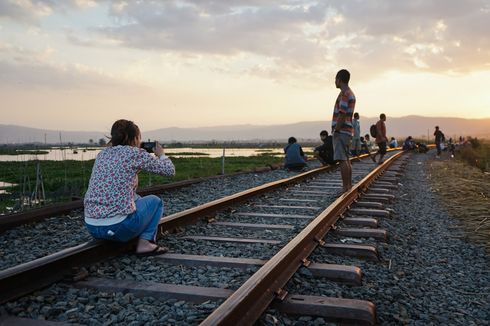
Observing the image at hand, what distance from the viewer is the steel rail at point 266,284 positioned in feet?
7.92

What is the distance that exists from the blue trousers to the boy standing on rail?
4374mm

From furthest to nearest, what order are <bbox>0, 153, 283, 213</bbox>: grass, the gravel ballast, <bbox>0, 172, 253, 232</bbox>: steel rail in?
<bbox>0, 153, 283, 213</bbox>: grass, <bbox>0, 172, 253, 232</bbox>: steel rail, the gravel ballast

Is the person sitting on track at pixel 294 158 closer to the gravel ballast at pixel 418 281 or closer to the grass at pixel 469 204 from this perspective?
the grass at pixel 469 204

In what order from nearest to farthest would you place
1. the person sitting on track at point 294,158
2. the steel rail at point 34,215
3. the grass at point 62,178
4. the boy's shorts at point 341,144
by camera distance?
1. the steel rail at point 34,215
2. the boy's shorts at point 341,144
3. the grass at point 62,178
4. the person sitting on track at point 294,158

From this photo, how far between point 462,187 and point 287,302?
8781 millimetres

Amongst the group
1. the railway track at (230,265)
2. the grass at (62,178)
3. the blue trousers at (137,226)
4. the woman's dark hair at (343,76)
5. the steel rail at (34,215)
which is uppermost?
the woman's dark hair at (343,76)

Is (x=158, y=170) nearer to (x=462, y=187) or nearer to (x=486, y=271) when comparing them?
(x=486, y=271)

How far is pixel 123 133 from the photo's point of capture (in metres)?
3.75

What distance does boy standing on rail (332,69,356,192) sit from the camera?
297 inches

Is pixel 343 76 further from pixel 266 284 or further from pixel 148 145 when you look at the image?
pixel 266 284

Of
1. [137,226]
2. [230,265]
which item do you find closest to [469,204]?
[230,265]

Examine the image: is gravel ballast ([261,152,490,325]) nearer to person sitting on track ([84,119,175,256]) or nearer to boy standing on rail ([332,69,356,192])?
person sitting on track ([84,119,175,256])

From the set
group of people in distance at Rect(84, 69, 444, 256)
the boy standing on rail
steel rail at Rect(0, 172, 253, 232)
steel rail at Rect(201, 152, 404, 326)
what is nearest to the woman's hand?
group of people in distance at Rect(84, 69, 444, 256)

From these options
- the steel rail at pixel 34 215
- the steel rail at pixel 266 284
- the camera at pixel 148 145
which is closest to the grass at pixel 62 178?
the steel rail at pixel 34 215
